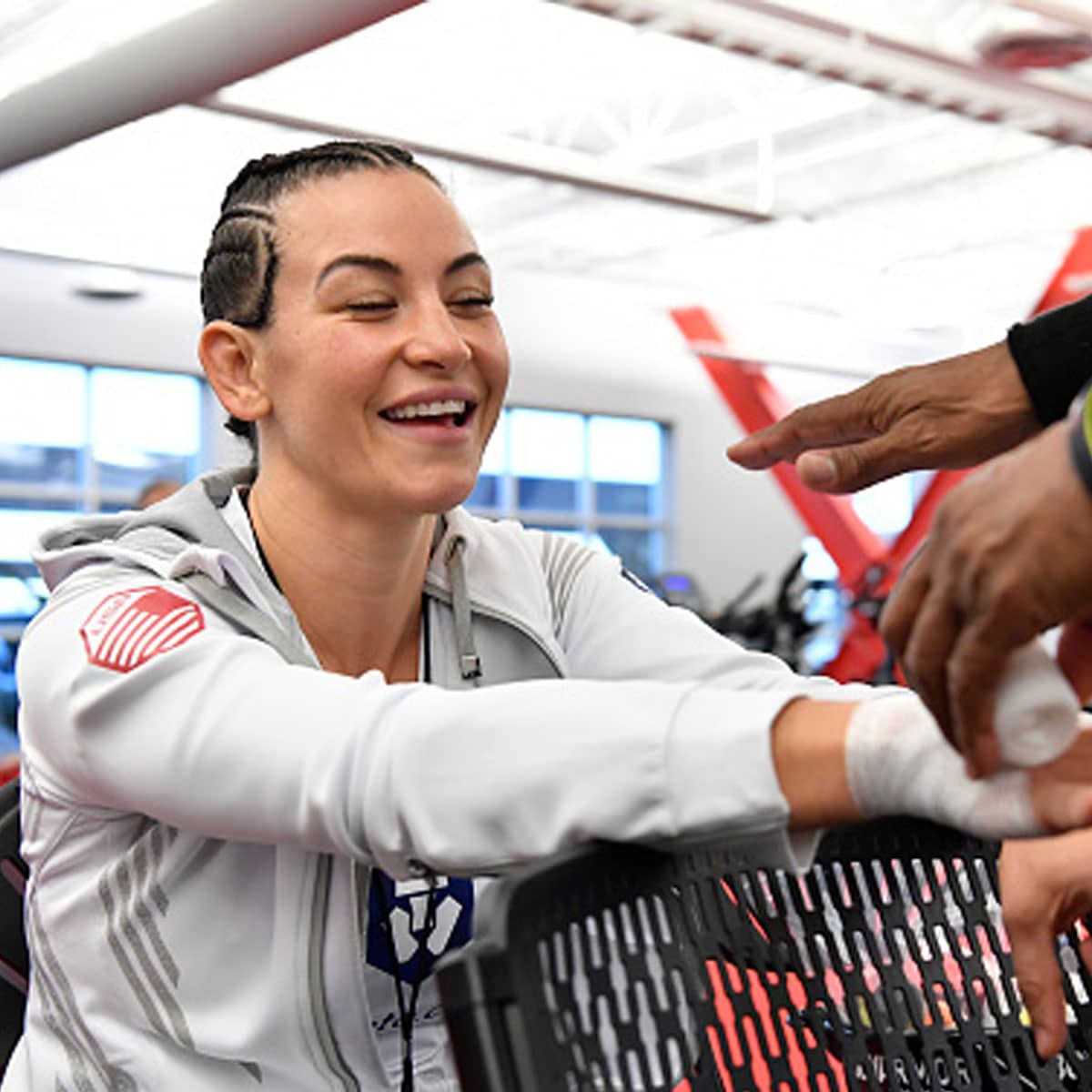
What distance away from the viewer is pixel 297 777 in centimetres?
98

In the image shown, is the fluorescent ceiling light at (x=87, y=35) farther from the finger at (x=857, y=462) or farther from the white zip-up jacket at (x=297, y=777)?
the finger at (x=857, y=462)

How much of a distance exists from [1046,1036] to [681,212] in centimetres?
1167

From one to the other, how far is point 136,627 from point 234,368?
47 cm

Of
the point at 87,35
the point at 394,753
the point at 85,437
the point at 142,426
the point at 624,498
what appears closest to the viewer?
→ the point at 394,753

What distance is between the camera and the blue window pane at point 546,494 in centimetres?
1328

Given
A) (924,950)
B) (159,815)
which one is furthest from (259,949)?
(924,950)

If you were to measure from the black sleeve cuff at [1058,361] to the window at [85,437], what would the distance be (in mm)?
9751

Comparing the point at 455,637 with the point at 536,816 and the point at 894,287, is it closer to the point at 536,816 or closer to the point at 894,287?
the point at 536,816

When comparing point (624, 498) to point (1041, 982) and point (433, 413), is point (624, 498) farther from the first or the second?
point (1041, 982)

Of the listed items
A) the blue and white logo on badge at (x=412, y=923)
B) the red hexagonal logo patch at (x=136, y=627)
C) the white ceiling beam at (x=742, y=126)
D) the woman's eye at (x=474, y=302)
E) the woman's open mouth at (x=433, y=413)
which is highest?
the white ceiling beam at (x=742, y=126)

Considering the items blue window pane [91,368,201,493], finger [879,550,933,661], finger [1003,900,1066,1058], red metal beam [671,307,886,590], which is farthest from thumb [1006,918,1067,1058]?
blue window pane [91,368,201,493]

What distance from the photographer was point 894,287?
429 inches

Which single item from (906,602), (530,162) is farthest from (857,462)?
(530,162)

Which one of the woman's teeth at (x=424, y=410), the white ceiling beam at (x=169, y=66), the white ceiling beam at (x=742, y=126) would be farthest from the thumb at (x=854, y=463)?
the white ceiling beam at (x=742, y=126)
